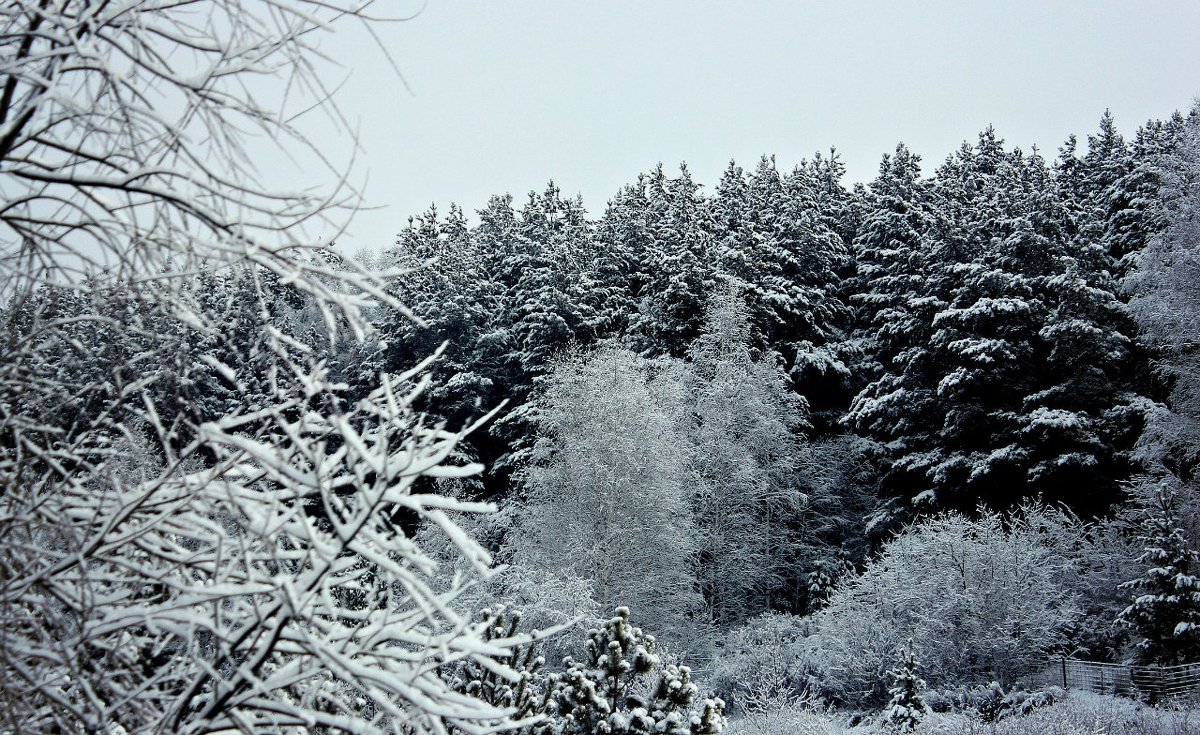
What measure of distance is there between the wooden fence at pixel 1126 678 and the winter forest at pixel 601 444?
0.51 feet

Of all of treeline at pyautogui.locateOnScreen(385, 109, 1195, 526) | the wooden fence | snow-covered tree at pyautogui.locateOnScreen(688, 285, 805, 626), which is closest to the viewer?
the wooden fence

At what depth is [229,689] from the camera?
2070 mm

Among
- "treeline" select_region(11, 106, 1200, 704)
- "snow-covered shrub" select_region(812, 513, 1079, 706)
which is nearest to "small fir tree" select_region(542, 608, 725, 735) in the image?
"treeline" select_region(11, 106, 1200, 704)

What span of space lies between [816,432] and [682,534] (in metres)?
9.52

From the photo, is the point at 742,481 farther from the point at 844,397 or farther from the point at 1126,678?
the point at 1126,678

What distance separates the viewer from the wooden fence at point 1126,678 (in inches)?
482

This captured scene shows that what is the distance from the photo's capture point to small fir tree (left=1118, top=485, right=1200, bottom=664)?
13.1 meters

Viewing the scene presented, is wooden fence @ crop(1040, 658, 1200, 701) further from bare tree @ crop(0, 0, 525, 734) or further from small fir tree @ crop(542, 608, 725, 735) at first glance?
bare tree @ crop(0, 0, 525, 734)

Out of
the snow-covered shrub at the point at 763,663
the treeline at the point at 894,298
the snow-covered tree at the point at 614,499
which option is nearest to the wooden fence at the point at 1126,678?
the snow-covered shrub at the point at 763,663

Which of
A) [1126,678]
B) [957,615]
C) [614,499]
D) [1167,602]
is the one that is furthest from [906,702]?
[614,499]

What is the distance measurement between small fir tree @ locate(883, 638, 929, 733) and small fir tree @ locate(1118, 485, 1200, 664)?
4.02 m

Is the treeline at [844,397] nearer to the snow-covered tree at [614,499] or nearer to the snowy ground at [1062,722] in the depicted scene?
the snow-covered tree at [614,499]

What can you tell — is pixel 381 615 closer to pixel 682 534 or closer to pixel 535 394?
pixel 682 534

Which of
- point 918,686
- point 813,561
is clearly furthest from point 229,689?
point 813,561
